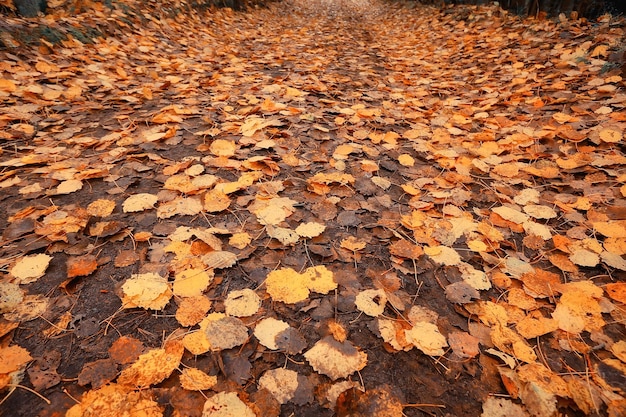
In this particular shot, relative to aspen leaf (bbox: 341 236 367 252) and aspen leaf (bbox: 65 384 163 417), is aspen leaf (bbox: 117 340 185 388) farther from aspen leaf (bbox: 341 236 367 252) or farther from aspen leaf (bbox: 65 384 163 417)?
aspen leaf (bbox: 341 236 367 252)

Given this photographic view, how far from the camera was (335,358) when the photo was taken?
37.3 inches

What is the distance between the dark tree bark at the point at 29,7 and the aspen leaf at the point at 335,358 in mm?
4116

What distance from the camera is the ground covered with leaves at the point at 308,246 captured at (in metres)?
0.89

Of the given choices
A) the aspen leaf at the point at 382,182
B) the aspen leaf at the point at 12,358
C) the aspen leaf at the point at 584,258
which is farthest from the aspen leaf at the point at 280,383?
the aspen leaf at the point at 584,258

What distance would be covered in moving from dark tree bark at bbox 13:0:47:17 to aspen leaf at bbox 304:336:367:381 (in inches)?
162

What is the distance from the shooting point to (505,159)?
74.8 inches

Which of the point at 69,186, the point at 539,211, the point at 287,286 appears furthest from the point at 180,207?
the point at 539,211

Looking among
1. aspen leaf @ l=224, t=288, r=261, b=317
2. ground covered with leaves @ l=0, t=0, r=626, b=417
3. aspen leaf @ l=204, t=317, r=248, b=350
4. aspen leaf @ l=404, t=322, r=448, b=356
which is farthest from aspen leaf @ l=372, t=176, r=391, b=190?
aspen leaf @ l=204, t=317, r=248, b=350

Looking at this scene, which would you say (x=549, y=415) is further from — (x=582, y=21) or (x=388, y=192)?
(x=582, y=21)

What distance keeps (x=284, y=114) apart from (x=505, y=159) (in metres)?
1.47

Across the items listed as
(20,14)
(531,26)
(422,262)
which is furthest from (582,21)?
(20,14)

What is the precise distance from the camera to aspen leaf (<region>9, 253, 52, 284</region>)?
3.56ft

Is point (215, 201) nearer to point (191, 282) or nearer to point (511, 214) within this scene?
point (191, 282)

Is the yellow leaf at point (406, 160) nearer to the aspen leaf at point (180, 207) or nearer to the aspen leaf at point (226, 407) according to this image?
the aspen leaf at point (180, 207)
